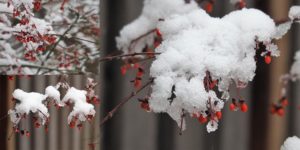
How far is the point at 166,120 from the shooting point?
1593mm

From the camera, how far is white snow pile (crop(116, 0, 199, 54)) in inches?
56.4

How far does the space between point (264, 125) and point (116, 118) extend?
0.56 m

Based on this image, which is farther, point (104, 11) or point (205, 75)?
point (104, 11)

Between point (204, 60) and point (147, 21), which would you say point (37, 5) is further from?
point (204, 60)

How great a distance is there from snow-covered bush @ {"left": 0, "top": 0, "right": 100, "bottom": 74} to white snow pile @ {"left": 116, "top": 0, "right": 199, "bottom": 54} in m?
0.18

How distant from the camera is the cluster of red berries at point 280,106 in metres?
1.47

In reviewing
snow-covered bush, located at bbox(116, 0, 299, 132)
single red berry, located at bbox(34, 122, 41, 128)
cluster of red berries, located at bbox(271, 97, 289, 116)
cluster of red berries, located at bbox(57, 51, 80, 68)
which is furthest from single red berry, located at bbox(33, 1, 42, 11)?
cluster of red berries, located at bbox(271, 97, 289, 116)

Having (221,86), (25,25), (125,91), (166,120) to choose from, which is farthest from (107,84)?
(221,86)

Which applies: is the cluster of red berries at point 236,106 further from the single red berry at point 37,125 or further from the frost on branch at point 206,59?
the single red berry at point 37,125

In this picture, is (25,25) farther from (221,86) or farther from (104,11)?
(221,86)

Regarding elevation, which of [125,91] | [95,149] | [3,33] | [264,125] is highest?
[3,33]

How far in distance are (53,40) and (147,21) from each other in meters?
0.41

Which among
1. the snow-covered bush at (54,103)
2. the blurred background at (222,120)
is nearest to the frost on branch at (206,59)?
the blurred background at (222,120)

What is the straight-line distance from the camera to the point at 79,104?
1603 mm
